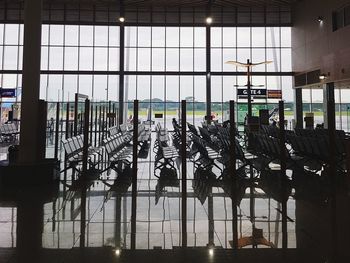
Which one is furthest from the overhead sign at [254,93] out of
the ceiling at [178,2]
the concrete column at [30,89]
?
the concrete column at [30,89]

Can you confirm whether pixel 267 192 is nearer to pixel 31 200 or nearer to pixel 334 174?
pixel 334 174

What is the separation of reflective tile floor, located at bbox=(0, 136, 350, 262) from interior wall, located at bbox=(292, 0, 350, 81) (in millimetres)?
13264

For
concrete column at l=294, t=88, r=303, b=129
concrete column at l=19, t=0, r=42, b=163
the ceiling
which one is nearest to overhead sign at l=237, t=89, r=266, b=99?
concrete column at l=294, t=88, r=303, b=129

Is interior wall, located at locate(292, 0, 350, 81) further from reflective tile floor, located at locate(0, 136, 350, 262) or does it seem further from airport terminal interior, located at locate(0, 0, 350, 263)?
reflective tile floor, located at locate(0, 136, 350, 262)

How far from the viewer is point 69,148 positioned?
686cm

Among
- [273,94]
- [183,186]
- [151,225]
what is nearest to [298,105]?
[273,94]

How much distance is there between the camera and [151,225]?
3789 millimetres

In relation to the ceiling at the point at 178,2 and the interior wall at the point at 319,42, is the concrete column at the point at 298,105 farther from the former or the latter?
the ceiling at the point at 178,2

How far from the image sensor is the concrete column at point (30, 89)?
620 cm

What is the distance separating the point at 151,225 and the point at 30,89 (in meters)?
3.87

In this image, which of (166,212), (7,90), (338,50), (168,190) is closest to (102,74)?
(7,90)

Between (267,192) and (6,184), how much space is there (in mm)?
4358

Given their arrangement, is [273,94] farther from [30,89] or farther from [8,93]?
[30,89]

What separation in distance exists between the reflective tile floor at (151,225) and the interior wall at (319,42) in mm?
13264
